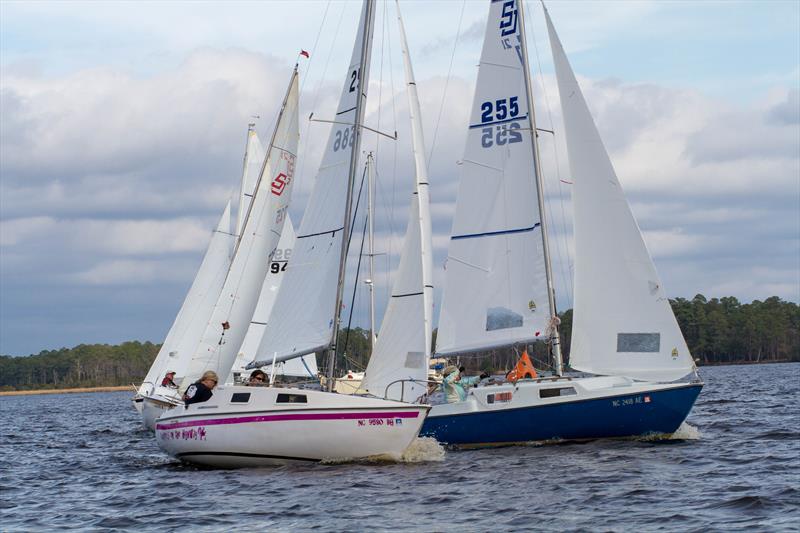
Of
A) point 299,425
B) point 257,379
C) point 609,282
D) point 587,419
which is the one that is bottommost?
point 587,419

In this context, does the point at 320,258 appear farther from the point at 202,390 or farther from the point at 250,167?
the point at 250,167

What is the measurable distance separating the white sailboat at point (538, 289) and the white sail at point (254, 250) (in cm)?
749

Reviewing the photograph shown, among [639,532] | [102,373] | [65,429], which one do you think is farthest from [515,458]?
[102,373]

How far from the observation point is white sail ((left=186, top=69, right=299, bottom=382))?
110 ft

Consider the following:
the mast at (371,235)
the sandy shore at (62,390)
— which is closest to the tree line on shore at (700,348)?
the sandy shore at (62,390)

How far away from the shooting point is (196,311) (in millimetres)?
40812

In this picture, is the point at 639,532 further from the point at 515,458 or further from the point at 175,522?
the point at 515,458

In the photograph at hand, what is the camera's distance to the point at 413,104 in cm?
3419

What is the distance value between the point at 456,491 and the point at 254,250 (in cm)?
1657

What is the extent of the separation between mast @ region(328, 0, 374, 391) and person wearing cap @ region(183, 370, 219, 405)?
2666mm

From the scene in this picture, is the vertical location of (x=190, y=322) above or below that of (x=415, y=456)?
above

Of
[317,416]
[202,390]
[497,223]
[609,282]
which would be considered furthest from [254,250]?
[317,416]

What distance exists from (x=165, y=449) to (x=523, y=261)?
34.7 ft

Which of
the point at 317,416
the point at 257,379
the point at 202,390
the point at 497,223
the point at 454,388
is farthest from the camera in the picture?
the point at 497,223
